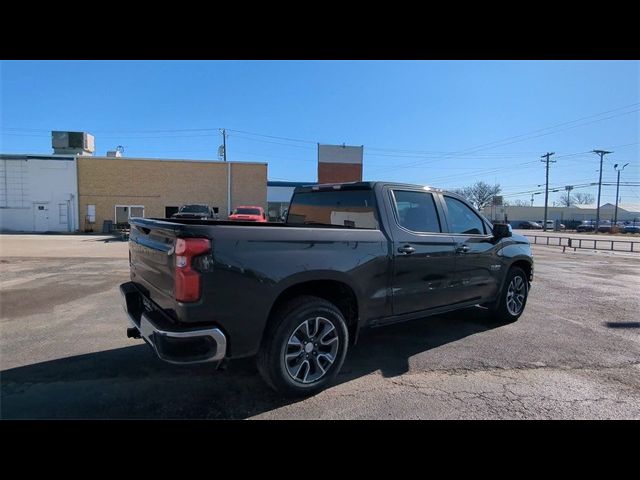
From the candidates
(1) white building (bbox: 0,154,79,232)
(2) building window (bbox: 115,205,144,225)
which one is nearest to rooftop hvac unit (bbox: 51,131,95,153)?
(1) white building (bbox: 0,154,79,232)

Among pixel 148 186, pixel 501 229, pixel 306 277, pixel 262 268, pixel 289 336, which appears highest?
pixel 148 186

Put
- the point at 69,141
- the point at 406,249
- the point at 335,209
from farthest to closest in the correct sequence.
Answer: the point at 69,141 < the point at 335,209 < the point at 406,249

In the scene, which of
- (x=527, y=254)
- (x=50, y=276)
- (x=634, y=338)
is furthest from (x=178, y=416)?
(x=50, y=276)

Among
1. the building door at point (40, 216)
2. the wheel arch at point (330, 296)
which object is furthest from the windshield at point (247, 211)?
the building door at point (40, 216)

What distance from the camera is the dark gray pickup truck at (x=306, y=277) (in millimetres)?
2760

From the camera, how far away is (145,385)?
3488 millimetres

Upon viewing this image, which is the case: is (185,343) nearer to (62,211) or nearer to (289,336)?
(289,336)

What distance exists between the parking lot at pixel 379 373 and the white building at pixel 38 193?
2700 centimetres

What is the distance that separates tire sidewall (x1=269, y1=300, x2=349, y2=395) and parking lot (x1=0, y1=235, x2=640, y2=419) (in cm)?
12

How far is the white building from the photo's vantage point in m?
28.4

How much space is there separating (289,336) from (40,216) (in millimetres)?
33481

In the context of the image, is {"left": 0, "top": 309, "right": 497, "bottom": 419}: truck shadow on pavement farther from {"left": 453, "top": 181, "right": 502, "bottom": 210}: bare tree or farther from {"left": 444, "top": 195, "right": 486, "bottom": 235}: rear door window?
{"left": 453, "top": 181, "right": 502, "bottom": 210}: bare tree

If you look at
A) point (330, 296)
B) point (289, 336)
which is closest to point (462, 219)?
point (330, 296)

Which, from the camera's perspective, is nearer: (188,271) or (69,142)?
(188,271)
